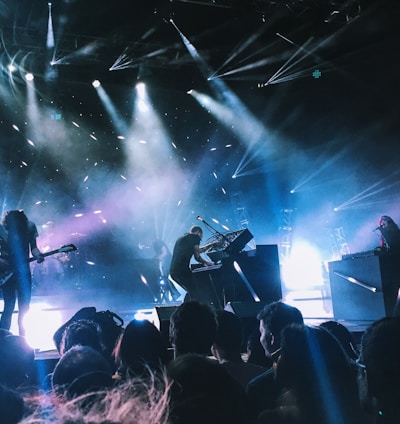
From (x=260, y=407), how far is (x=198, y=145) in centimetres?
1248

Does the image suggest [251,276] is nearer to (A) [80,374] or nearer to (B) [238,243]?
(B) [238,243]

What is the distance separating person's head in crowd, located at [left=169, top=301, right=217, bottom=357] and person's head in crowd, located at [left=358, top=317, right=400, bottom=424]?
79 cm

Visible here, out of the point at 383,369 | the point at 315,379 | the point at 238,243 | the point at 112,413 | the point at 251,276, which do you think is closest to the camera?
the point at 112,413

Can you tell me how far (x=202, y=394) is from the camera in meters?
1.40

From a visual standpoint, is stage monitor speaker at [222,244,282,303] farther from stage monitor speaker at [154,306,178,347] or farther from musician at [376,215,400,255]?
musician at [376,215,400,255]

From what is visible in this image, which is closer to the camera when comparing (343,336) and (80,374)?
(80,374)

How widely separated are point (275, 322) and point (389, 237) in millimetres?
4698

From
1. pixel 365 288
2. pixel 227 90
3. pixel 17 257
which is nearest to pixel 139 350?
pixel 17 257

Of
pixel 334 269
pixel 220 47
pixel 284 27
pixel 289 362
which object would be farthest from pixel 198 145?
pixel 289 362

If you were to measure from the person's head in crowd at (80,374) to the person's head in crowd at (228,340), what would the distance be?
Result: 851 mm

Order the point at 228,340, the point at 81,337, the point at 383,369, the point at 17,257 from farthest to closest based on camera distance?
the point at 17,257 → the point at 228,340 → the point at 81,337 → the point at 383,369

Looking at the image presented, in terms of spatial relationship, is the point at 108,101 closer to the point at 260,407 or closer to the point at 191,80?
the point at 191,80

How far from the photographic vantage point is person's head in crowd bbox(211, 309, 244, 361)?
8.54 ft

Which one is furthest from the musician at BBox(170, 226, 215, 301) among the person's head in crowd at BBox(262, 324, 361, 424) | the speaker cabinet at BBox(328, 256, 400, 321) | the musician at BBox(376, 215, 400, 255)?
the person's head in crowd at BBox(262, 324, 361, 424)
